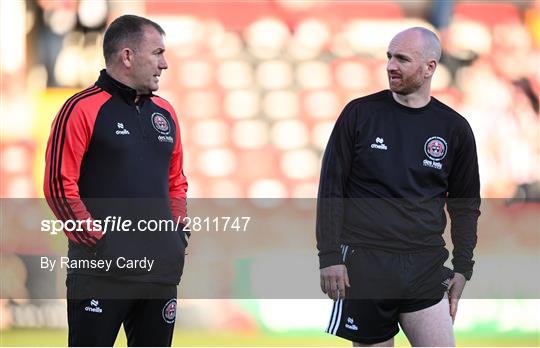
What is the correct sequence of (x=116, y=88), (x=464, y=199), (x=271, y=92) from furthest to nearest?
1. (x=271, y=92)
2. (x=464, y=199)
3. (x=116, y=88)

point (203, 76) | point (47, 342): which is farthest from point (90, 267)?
point (203, 76)

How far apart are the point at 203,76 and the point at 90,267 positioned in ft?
14.5

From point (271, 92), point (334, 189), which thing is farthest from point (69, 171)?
point (271, 92)

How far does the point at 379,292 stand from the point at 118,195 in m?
1.07

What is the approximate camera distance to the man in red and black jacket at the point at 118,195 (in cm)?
401

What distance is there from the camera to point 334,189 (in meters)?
4.20

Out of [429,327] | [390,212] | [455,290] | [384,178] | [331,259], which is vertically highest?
[384,178]

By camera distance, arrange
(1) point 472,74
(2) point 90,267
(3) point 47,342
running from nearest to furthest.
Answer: (2) point 90,267
(3) point 47,342
(1) point 472,74

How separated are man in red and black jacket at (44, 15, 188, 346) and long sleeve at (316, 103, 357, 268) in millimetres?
552

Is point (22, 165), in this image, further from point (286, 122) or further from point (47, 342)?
point (286, 122)

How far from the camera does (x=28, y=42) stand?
8.19 meters

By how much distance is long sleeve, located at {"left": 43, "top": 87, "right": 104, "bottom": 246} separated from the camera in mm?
3980

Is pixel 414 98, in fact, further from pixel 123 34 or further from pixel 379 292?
pixel 123 34

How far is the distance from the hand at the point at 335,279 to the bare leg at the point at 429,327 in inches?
11.0
